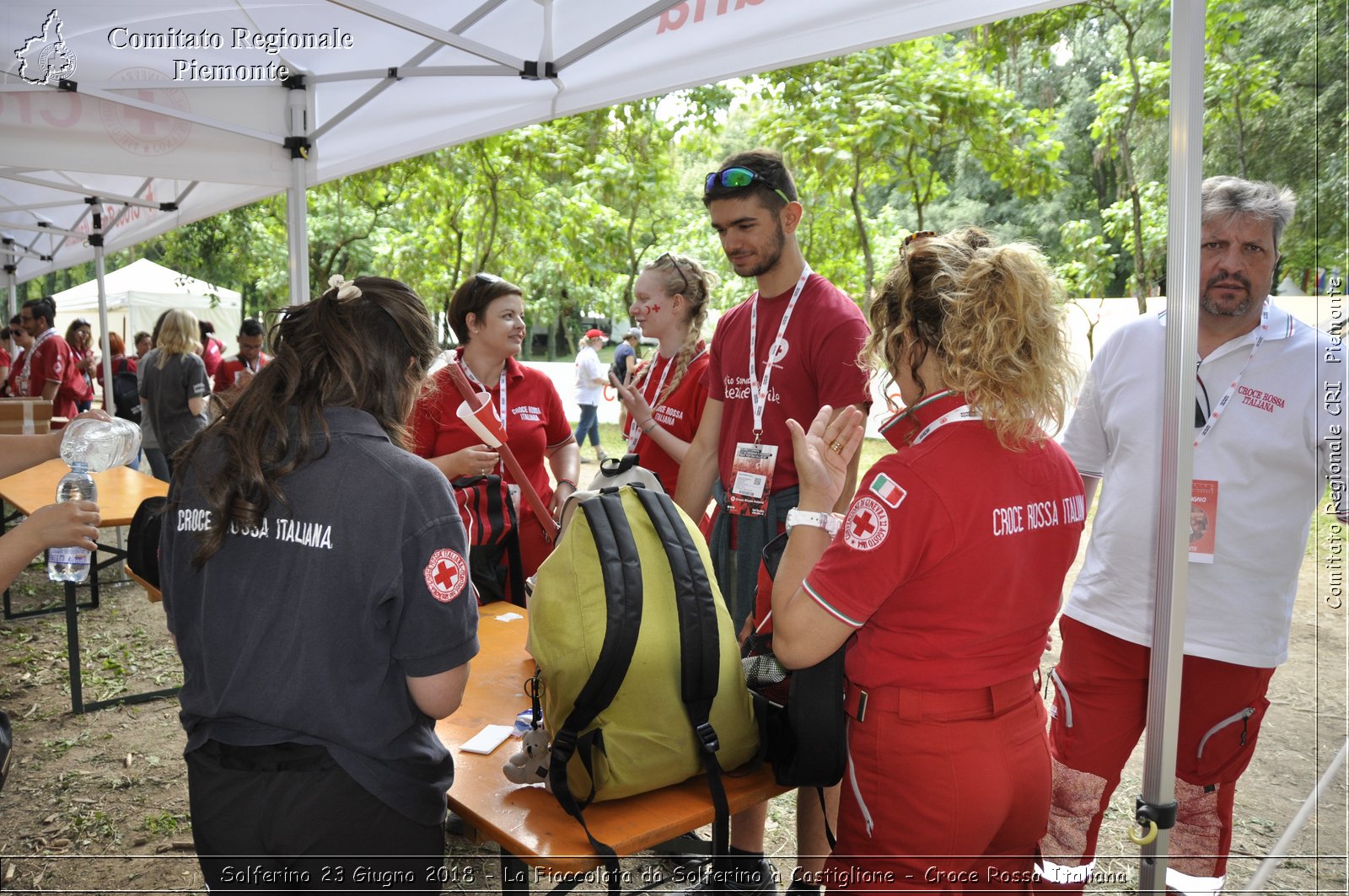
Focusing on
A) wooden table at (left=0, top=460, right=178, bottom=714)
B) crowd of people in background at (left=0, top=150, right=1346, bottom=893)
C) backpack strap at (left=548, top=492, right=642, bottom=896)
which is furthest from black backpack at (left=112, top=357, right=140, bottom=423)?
backpack strap at (left=548, top=492, right=642, bottom=896)

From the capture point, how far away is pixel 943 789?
143 centimetres

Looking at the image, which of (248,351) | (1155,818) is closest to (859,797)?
(1155,818)

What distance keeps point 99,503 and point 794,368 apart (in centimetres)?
381

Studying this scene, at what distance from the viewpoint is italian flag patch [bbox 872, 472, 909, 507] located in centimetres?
141

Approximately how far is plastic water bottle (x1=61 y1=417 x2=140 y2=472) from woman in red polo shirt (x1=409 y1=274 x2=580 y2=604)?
31.9 inches

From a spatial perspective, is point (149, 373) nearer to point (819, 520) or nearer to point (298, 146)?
point (298, 146)

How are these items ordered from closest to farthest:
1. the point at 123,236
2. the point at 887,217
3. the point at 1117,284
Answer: the point at 123,236 < the point at 887,217 < the point at 1117,284

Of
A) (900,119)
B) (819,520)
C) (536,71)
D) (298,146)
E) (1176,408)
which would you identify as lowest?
(819,520)

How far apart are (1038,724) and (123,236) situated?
8.40 meters

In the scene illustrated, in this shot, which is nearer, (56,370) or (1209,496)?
(1209,496)

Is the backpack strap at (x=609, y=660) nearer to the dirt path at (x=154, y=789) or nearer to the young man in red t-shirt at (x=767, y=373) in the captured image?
the young man in red t-shirt at (x=767, y=373)

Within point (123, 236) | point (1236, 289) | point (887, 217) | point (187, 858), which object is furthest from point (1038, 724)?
point (887, 217)

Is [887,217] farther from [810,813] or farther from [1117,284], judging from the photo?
[810,813]

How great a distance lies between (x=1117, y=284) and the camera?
840 inches
